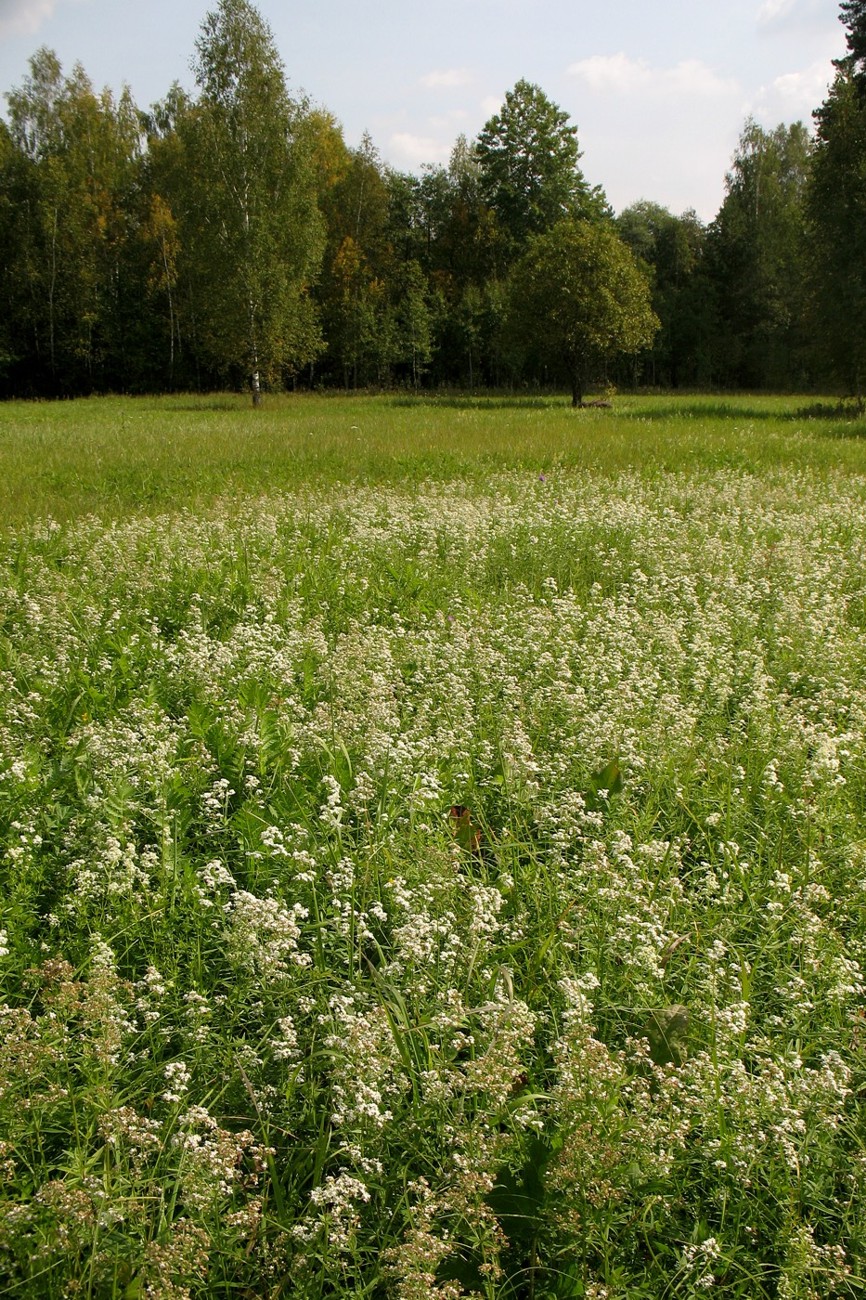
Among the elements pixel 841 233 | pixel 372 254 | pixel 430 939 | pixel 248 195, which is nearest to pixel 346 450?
pixel 430 939

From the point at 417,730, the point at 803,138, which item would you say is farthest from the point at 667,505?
the point at 803,138

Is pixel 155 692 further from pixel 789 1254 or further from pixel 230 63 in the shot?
pixel 230 63

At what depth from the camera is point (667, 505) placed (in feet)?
34.8

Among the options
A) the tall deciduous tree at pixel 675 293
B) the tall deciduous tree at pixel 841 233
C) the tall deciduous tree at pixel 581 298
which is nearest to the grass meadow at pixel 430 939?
the tall deciduous tree at pixel 841 233

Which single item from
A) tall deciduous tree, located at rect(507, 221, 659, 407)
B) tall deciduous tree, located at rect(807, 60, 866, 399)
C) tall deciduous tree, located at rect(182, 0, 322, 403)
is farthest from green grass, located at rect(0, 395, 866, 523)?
tall deciduous tree, located at rect(182, 0, 322, 403)

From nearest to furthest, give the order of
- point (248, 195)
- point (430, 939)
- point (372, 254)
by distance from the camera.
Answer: point (430, 939) → point (248, 195) → point (372, 254)

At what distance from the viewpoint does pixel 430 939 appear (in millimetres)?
2742

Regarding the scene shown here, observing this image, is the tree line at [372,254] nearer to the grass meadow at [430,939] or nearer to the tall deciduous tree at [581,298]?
the tall deciduous tree at [581,298]

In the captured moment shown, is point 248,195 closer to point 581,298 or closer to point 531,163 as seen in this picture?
point 581,298

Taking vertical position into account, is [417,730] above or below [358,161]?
below

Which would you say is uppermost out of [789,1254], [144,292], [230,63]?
[230,63]

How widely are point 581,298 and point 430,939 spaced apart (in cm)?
3766

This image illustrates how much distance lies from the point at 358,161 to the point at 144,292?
1704 cm

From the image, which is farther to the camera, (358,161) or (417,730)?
(358,161)
